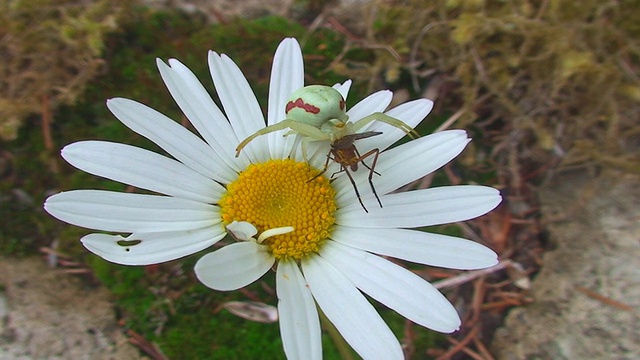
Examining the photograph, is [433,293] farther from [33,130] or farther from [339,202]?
[33,130]

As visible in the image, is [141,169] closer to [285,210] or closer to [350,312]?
[285,210]

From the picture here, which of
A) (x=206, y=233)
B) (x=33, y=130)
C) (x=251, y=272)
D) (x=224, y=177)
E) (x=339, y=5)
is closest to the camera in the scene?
(x=251, y=272)

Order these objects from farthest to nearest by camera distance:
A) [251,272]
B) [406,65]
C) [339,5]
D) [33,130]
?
[339,5]
[406,65]
[33,130]
[251,272]

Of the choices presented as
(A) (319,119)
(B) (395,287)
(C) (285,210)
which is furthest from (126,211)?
(B) (395,287)

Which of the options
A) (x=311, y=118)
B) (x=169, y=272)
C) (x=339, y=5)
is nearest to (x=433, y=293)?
(x=311, y=118)

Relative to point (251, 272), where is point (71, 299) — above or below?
below

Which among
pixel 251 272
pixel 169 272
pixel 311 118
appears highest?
pixel 311 118
